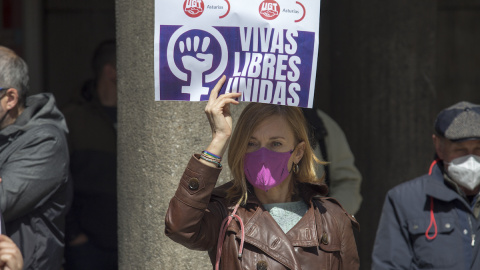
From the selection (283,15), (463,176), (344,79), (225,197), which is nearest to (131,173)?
(225,197)

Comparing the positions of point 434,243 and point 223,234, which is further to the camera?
point 434,243

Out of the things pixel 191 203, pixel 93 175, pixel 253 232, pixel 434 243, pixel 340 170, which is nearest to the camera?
pixel 191 203

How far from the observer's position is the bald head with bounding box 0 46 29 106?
4.12 m

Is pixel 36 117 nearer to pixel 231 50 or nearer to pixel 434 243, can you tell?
pixel 231 50

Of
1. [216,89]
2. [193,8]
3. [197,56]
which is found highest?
[193,8]

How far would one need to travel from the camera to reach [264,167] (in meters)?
3.18

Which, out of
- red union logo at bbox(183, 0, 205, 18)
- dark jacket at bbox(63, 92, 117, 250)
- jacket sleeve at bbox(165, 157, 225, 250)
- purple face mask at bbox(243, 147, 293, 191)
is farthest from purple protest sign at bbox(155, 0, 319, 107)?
dark jacket at bbox(63, 92, 117, 250)

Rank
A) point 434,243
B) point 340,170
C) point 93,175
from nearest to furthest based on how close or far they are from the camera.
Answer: point 434,243 → point 340,170 → point 93,175

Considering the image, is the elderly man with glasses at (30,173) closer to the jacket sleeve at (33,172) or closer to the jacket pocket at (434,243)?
the jacket sleeve at (33,172)

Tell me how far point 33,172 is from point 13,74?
531mm

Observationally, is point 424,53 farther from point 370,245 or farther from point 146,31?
point 146,31

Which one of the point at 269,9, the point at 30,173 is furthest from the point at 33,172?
the point at 269,9

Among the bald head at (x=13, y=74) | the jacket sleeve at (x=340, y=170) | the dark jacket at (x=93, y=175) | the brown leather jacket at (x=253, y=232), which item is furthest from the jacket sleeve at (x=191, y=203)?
the dark jacket at (x=93, y=175)

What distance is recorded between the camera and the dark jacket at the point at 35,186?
156 inches
